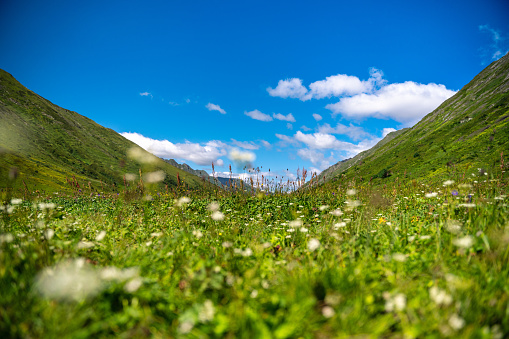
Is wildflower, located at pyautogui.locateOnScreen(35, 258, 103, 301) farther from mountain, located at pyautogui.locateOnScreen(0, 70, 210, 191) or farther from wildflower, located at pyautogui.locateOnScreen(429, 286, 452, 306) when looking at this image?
mountain, located at pyautogui.locateOnScreen(0, 70, 210, 191)

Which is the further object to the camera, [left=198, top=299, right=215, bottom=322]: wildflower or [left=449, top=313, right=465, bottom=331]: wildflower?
[left=198, top=299, right=215, bottom=322]: wildflower

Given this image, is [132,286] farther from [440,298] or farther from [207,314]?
[440,298]

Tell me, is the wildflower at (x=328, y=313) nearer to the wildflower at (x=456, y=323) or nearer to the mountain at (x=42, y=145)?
the wildflower at (x=456, y=323)

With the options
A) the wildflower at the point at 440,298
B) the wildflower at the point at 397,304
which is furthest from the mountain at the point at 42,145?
the wildflower at the point at 440,298

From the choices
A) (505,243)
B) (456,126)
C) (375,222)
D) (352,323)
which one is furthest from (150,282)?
(456,126)

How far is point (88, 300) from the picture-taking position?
2.06 meters

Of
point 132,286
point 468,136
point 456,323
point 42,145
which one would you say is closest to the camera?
point 456,323

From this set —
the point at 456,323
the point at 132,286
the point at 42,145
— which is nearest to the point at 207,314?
the point at 132,286

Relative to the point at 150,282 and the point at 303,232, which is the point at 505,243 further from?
the point at 150,282

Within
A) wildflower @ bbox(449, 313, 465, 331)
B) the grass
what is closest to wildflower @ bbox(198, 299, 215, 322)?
the grass

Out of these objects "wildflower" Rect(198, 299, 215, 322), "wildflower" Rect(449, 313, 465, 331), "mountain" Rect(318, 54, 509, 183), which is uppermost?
"mountain" Rect(318, 54, 509, 183)

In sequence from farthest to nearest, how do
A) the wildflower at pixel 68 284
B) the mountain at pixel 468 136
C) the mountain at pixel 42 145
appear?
the mountain at pixel 42 145 → the mountain at pixel 468 136 → the wildflower at pixel 68 284

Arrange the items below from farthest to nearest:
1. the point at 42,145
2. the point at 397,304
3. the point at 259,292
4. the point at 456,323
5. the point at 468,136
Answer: the point at 42,145
the point at 468,136
the point at 259,292
the point at 397,304
the point at 456,323

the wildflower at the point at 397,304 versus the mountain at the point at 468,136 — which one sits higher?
the mountain at the point at 468,136
